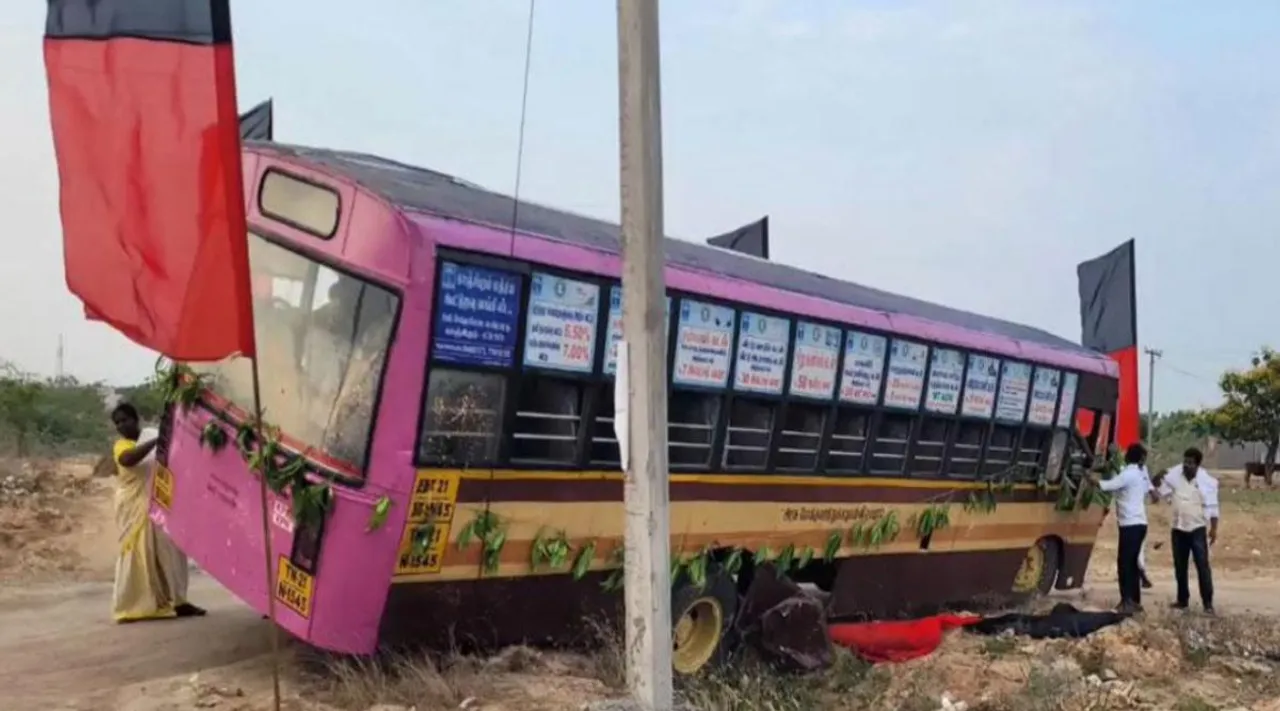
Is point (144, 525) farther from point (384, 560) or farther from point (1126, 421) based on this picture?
point (1126, 421)

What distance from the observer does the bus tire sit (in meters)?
13.0

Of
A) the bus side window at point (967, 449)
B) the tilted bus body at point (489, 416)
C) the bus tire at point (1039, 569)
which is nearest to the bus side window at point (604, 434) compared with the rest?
the tilted bus body at point (489, 416)

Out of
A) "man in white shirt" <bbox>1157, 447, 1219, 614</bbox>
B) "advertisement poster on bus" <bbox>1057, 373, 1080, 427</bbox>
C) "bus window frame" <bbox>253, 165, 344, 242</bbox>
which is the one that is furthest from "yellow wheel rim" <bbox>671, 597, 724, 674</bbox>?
"man in white shirt" <bbox>1157, 447, 1219, 614</bbox>

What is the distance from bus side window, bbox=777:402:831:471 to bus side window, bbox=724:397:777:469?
0.59 feet

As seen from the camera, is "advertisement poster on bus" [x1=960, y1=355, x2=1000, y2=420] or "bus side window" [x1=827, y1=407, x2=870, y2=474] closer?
"bus side window" [x1=827, y1=407, x2=870, y2=474]

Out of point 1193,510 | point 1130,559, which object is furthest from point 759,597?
point 1193,510

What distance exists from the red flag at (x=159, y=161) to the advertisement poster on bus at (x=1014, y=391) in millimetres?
7837

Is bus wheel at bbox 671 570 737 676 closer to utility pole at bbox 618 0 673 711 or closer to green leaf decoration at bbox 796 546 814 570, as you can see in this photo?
green leaf decoration at bbox 796 546 814 570

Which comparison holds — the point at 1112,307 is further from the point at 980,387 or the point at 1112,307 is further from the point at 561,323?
the point at 561,323

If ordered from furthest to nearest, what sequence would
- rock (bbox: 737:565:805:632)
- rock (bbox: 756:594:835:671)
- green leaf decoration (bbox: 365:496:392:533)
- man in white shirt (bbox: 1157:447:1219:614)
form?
1. man in white shirt (bbox: 1157:447:1219:614)
2. rock (bbox: 737:565:805:632)
3. rock (bbox: 756:594:835:671)
4. green leaf decoration (bbox: 365:496:392:533)

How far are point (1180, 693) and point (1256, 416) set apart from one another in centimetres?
3556

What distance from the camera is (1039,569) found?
13297 millimetres

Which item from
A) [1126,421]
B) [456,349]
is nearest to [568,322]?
[456,349]

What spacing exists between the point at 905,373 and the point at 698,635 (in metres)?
2.86
